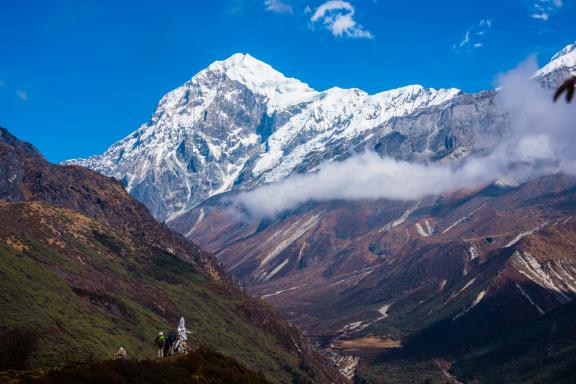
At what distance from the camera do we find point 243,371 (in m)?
88.1

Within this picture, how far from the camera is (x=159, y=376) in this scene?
231 feet

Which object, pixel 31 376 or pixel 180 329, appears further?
pixel 180 329

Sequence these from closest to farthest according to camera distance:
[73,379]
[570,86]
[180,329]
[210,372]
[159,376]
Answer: [570,86] → [73,379] → [159,376] → [210,372] → [180,329]

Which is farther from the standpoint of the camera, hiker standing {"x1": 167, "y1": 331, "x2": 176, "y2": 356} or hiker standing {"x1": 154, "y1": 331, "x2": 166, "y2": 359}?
hiker standing {"x1": 167, "y1": 331, "x2": 176, "y2": 356}

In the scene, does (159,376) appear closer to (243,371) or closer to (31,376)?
(31,376)

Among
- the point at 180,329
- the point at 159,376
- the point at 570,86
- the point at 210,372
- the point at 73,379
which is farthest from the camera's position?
the point at 180,329

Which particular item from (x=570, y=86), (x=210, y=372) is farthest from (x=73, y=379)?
(x=570, y=86)

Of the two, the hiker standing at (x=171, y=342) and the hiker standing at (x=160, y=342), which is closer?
the hiker standing at (x=160, y=342)

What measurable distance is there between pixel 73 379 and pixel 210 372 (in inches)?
819

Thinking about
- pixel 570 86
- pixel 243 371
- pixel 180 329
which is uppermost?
pixel 570 86

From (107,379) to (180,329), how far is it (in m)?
21.9

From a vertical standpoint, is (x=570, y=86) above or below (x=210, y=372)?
above

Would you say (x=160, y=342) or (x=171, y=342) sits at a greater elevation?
(x=160, y=342)

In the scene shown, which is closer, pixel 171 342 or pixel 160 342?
pixel 160 342
